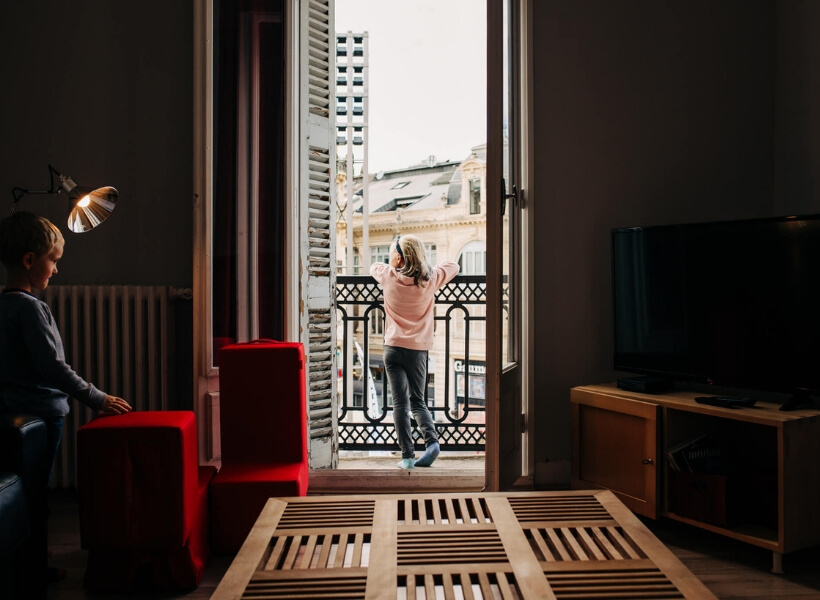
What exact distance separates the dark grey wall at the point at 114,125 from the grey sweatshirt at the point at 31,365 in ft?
3.28

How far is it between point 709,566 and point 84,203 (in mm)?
2580

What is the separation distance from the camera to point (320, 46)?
326 centimetres

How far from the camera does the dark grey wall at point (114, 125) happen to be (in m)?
2.99

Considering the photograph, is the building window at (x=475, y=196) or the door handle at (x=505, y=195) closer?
the door handle at (x=505, y=195)

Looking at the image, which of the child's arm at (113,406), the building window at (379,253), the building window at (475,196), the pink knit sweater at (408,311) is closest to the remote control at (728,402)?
the pink knit sweater at (408,311)

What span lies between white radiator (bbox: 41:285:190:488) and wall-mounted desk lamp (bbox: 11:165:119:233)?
1.98 feet

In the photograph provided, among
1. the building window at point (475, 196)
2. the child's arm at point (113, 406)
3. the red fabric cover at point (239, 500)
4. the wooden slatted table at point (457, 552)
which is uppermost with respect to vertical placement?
the building window at point (475, 196)

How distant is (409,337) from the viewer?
12.6ft

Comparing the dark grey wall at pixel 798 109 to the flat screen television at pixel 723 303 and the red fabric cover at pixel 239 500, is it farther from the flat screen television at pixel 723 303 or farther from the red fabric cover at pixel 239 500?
the red fabric cover at pixel 239 500

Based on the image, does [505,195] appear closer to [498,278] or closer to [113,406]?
[498,278]

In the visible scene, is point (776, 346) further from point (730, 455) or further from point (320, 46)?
point (320, 46)

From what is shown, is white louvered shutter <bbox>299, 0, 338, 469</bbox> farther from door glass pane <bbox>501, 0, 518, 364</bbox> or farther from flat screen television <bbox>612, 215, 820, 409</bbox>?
flat screen television <bbox>612, 215, 820, 409</bbox>

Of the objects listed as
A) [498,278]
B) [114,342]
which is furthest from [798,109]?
[114,342]

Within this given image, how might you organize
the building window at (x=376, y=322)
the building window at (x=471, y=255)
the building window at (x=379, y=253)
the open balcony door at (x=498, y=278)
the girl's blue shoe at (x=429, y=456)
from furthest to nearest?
the building window at (x=379, y=253)
the building window at (x=471, y=255)
the building window at (x=376, y=322)
the girl's blue shoe at (x=429, y=456)
the open balcony door at (x=498, y=278)
